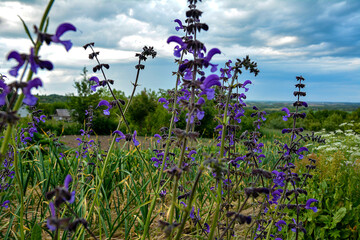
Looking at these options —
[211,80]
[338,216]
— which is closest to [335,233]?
[338,216]

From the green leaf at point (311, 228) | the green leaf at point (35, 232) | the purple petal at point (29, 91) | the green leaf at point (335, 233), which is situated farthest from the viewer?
the green leaf at point (311, 228)

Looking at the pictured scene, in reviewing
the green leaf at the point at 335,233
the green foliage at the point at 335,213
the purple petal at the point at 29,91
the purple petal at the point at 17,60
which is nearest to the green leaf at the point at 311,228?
the green foliage at the point at 335,213

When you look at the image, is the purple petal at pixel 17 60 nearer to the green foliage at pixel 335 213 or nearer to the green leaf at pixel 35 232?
the green leaf at pixel 35 232

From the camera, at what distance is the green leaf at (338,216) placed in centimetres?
370

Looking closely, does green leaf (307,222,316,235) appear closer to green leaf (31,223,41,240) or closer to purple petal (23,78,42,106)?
green leaf (31,223,41,240)

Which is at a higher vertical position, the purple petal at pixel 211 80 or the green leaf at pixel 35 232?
the purple petal at pixel 211 80

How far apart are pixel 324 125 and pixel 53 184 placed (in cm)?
2824

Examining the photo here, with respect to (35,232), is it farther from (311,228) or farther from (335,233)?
(335,233)

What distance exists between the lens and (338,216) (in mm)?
3727

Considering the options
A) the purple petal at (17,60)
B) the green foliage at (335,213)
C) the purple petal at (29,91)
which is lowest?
the green foliage at (335,213)

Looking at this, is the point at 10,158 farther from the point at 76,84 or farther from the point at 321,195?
the point at 76,84

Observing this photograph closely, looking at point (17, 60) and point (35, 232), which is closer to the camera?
point (17, 60)

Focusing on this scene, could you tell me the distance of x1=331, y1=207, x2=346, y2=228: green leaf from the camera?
370 centimetres

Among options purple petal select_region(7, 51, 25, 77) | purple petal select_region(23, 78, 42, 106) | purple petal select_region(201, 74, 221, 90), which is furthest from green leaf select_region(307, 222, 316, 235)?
purple petal select_region(7, 51, 25, 77)
